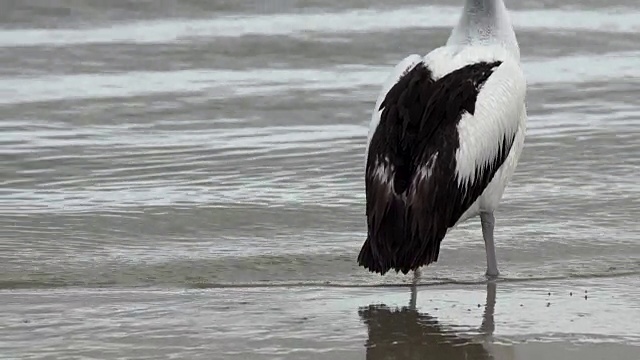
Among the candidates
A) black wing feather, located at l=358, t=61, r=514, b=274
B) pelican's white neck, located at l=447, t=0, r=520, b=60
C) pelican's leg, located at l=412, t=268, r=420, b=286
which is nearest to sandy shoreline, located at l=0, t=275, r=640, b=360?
pelican's leg, located at l=412, t=268, r=420, b=286

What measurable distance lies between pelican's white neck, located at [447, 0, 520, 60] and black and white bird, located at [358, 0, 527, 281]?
18 cm

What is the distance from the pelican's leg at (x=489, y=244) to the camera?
7266 mm

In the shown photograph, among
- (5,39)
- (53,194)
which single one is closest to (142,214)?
(53,194)

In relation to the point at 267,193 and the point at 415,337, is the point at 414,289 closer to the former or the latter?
the point at 415,337

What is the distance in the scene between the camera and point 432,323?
6.29 metres

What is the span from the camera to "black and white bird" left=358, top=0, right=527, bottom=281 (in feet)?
22.2

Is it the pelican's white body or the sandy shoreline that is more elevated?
the pelican's white body

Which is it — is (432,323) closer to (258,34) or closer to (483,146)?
(483,146)

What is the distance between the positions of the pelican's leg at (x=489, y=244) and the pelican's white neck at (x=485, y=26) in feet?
3.24

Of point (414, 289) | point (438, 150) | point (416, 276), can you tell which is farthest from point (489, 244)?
point (438, 150)

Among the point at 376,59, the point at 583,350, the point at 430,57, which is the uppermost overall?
the point at 376,59

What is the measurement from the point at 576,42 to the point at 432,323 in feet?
25.4

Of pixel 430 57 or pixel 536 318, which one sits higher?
pixel 430 57

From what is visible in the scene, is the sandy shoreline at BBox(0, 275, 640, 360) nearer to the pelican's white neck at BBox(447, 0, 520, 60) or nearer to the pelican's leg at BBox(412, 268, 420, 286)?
the pelican's leg at BBox(412, 268, 420, 286)
